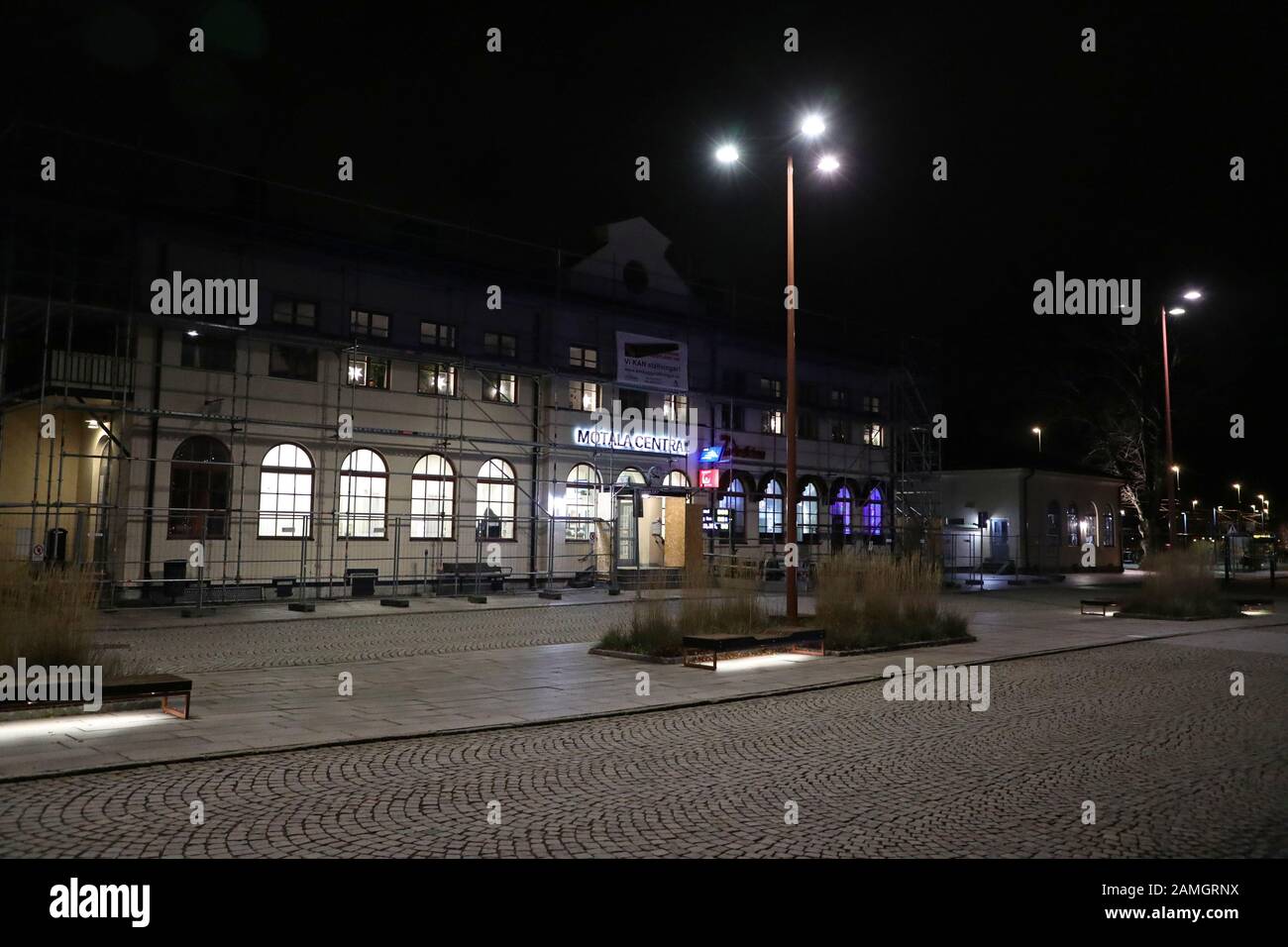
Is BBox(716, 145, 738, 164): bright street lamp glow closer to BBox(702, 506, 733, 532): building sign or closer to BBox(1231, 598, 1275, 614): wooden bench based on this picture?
BBox(1231, 598, 1275, 614): wooden bench

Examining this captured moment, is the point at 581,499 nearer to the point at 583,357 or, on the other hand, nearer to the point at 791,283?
the point at 583,357

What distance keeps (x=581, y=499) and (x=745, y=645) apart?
18.5 meters

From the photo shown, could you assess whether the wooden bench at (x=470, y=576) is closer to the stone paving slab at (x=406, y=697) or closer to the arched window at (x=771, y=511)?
the stone paving slab at (x=406, y=697)

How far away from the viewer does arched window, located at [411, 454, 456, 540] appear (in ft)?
91.8

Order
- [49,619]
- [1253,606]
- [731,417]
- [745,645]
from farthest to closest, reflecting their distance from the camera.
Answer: [731,417] < [1253,606] < [745,645] < [49,619]

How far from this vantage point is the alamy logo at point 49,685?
8.95 meters

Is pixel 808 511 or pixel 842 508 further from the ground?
pixel 842 508

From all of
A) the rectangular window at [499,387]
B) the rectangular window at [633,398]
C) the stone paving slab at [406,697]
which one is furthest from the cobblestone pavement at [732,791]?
the rectangular window at [633,398]

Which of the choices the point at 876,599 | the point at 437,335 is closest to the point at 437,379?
the point at 437,335

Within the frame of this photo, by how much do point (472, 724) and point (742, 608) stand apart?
662cm

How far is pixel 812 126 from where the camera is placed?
1561 centimetres

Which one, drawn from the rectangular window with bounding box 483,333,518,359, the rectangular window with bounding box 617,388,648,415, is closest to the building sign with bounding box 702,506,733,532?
the rectangular window with bounding box 617,388,648,415

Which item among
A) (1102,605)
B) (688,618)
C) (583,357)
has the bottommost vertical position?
(1102,605)
